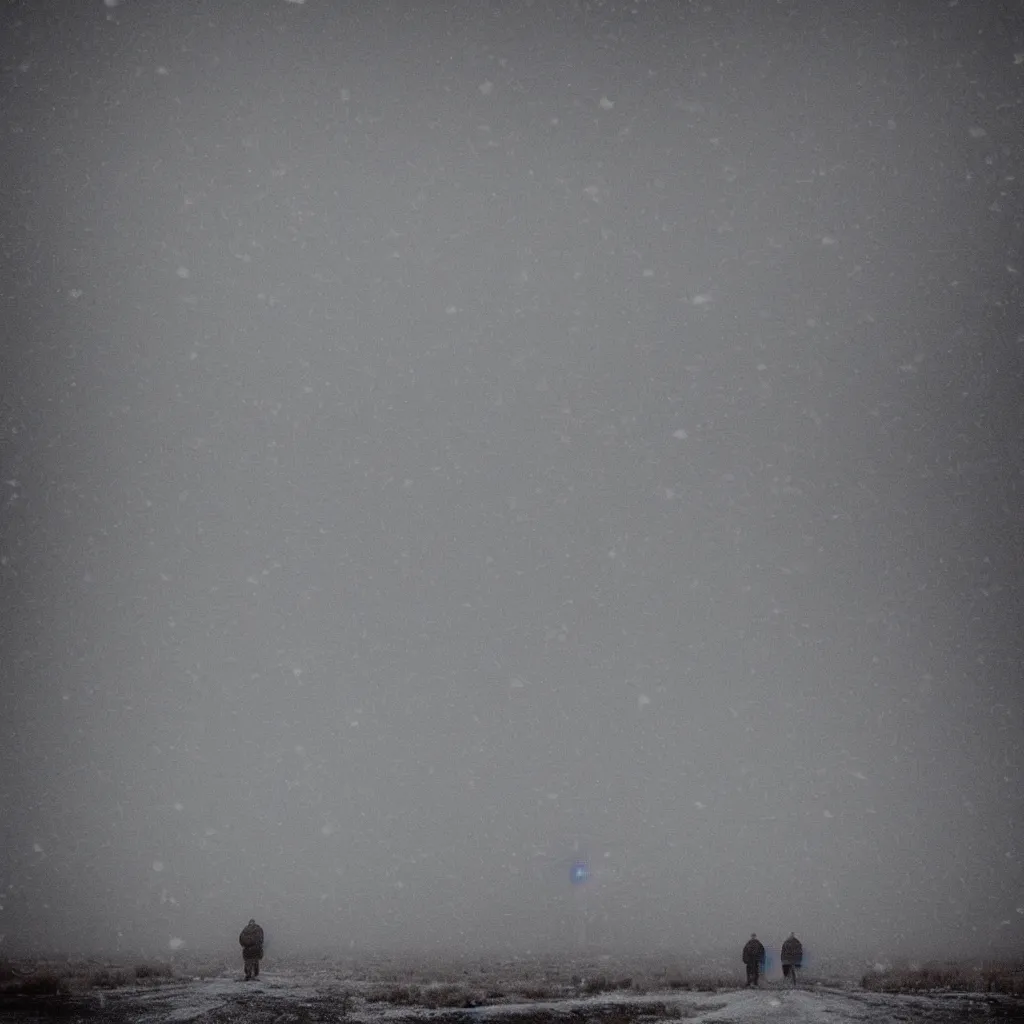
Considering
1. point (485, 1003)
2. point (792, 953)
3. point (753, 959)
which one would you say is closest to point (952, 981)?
point (792, 953)

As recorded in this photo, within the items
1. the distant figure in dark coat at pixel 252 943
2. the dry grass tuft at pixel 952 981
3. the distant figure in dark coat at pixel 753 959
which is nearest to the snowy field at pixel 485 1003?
the distant figure in dark coat at pixel 753 959

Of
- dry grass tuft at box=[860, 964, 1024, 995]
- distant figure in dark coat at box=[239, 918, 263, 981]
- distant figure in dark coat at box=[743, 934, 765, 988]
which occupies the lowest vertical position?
dry grass tuft at box=[860, 964, 1024, 995]

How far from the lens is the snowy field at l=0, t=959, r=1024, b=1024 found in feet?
38.5

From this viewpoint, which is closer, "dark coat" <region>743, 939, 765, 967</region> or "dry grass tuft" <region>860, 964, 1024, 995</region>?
"dry grass tuft" <region>860, 964, 1024, 995</region>

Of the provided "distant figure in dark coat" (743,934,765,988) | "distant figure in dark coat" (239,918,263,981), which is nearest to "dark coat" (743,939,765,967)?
"distant figure in dark coat" (743,934,765,988)

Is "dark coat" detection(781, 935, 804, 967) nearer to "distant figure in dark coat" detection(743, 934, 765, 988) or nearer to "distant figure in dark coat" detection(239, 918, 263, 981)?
"distant figure in dark coat" detection(743, 934, 765, 988)

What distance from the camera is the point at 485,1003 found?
1373 centimetres

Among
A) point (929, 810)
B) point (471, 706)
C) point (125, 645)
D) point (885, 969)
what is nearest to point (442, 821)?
point (929, 810)

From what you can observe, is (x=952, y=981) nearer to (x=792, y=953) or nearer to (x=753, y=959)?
(x=792, y=953)

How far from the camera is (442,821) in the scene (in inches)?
3794

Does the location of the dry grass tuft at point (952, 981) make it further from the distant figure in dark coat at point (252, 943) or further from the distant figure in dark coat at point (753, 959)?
the distant figure in dark coat at point (252, 943)

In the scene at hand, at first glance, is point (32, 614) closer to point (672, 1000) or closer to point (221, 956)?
point (221, 956)

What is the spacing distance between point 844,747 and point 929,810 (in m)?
62.1

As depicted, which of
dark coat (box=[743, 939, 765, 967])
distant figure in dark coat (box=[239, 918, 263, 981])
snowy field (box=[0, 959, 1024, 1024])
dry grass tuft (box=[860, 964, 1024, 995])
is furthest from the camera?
dark coat (box=[743, 939, 765, 967])
